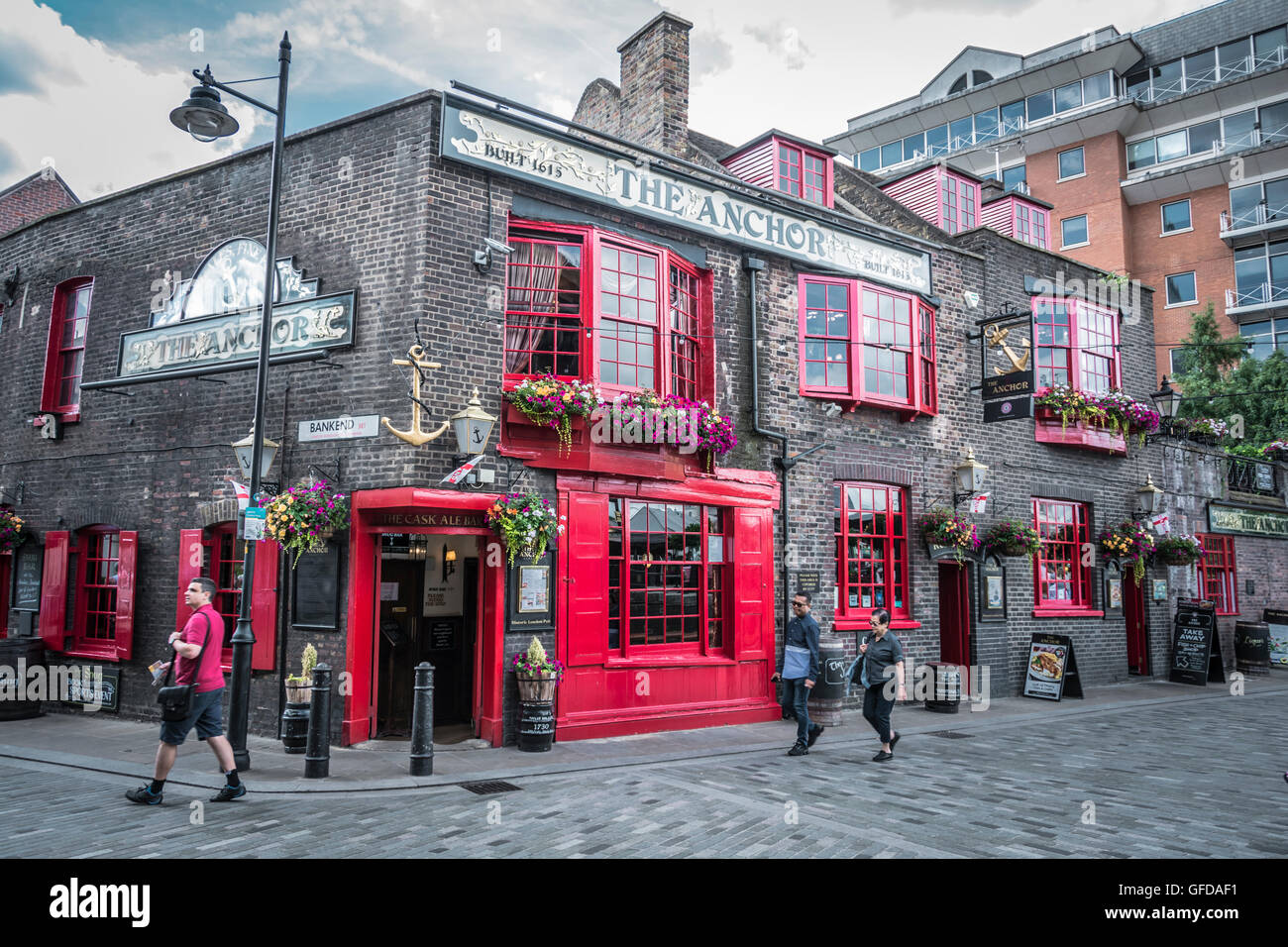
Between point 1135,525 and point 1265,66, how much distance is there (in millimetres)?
28921

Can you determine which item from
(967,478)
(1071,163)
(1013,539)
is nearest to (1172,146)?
(1071,163)

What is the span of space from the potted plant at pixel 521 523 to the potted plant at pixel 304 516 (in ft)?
5.56

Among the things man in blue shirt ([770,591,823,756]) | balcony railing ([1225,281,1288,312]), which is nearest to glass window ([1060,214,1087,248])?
balcony railing ([1225,281,1288,312])

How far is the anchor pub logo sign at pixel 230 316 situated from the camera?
10391 millimetres

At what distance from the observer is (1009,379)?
13.9 metres

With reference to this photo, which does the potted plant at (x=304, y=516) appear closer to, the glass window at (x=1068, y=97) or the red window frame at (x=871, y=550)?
the red window frame at (x=871, y=550)

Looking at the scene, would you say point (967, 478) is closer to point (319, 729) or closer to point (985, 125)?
point (319, 729)

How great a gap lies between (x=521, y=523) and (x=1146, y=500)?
14459 millimetres

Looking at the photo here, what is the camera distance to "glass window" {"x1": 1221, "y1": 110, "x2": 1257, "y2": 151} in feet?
116

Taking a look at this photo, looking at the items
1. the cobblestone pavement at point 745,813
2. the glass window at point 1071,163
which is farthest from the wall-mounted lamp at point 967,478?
the glass window at point 1071,163

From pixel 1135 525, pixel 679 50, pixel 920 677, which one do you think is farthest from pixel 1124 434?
pixel 679 50

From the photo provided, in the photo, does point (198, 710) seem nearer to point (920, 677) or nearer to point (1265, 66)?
point (920, 677)

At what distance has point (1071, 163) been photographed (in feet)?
125

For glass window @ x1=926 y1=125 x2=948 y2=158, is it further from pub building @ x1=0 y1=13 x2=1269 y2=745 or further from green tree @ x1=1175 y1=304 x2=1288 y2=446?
pub building @ x1=0 y1=13 x2=1269 y2=745
